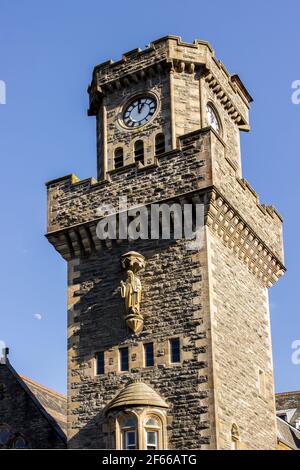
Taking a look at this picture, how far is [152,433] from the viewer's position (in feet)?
91.5

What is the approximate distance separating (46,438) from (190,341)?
22.3ft

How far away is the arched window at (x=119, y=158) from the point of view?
3322 cm

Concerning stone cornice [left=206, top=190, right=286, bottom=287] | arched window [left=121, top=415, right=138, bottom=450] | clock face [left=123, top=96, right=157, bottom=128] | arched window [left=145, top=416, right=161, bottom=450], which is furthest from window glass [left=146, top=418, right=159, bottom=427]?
clock face [left=123, top=96, right=157, bottom=128]

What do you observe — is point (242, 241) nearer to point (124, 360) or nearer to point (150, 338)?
point (150, 338)

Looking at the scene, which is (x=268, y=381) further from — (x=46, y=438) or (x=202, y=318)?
(x=46, y=438)

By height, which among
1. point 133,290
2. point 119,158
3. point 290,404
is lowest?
point 133,290

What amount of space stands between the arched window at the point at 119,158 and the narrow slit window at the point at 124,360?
663 centimetres

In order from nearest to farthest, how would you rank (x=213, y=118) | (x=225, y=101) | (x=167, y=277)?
(x=167, y=277), (x=213, y=118), (x=225, y=101)

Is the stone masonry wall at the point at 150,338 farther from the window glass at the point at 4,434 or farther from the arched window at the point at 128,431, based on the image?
the window glass at the point at 4,434

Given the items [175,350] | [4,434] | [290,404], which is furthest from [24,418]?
[290,404]

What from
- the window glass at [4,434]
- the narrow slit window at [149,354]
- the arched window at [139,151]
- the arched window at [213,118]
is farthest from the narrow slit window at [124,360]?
the arched window at [213,118]

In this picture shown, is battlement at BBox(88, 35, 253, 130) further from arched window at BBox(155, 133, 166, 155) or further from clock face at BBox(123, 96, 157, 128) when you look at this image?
arched window at BBox(155, 133, 166, 155)

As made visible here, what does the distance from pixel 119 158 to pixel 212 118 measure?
3489 mm

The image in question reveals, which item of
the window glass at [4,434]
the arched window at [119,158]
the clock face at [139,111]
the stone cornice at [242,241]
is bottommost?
the window glass at [4,434]
